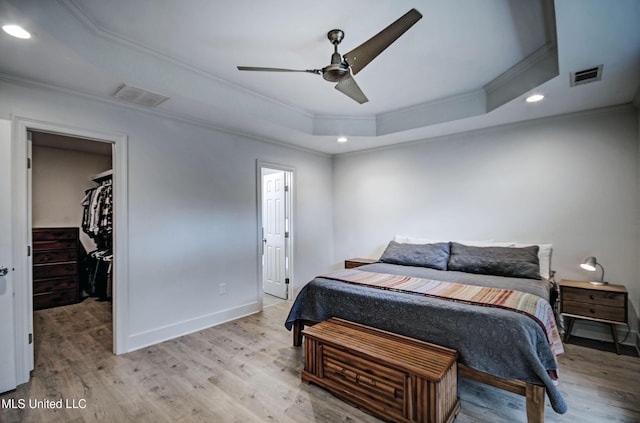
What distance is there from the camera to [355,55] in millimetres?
1980

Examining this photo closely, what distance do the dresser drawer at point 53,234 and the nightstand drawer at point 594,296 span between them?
650 centimetres

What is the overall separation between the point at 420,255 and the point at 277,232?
7.36 feet

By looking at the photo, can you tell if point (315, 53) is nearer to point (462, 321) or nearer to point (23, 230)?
point (462, 321)

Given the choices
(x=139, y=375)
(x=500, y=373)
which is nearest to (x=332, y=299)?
(x=500, y=373)

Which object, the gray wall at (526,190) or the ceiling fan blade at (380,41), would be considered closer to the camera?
the ceiling fan blade at (380,41)

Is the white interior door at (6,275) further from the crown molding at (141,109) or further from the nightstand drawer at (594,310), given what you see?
the nightstand drawer at (594,310)

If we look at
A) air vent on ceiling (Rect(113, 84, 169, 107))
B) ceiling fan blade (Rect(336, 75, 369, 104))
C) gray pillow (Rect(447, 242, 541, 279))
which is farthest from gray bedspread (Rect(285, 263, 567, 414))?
air vent on ceiling (Rect(113, 84, 169, 107))

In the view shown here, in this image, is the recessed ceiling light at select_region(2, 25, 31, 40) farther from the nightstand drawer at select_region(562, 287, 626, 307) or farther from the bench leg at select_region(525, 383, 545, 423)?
the nightstand drawer at select_region(562, 287, 626, 307)

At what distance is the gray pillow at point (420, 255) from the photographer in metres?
3.60

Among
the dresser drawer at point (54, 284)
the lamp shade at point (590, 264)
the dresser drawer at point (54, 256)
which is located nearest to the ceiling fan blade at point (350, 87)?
the lamp shade at point (590, 264)

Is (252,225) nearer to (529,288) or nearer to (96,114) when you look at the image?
(96,114)

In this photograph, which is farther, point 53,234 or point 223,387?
point 53,234

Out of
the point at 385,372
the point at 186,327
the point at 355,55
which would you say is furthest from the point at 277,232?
the point at 355,55

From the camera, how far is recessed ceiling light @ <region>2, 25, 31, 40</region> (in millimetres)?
1771
